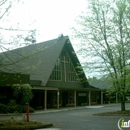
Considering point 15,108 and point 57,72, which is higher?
point 57,72

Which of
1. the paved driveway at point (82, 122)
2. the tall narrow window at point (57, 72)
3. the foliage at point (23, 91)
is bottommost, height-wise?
the paved driveway at point (82, 122)

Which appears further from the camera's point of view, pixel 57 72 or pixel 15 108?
pixel 57 72

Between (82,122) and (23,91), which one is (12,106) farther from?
(82,122)

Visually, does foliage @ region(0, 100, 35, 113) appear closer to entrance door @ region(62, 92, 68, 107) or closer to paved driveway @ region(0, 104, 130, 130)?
paved driveway @ region(0, 104, 130, 130)

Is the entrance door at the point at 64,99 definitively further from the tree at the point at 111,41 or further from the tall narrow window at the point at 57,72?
the tree at the point at 111,41

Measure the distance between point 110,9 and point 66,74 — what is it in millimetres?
17465

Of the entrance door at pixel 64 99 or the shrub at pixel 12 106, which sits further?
the entrance door at pixel 64 99

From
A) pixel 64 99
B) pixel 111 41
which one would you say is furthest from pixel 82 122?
pixel 64 99

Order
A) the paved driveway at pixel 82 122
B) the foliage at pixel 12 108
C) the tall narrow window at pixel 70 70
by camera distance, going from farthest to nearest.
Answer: the tall narrow window at pixel 70 70, the foliage at pixel 12 108, the paved driveway at pixel 82 122

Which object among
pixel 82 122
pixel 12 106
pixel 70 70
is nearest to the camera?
pixel 82 122

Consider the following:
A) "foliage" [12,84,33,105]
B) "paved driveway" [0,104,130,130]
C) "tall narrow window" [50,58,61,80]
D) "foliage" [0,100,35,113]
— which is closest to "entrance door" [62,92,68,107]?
"tall narrow window" [50,58,61,80]

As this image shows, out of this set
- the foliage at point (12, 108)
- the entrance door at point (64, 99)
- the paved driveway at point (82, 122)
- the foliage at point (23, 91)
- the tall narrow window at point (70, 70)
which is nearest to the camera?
the paved driveway at point (82, 122)

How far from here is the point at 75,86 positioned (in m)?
39.3

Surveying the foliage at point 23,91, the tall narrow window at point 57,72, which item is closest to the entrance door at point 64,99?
the tall narrow window at point 57,72
